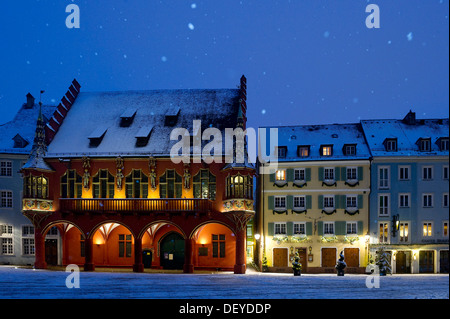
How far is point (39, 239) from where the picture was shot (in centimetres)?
3769

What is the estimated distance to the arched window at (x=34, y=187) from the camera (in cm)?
3712

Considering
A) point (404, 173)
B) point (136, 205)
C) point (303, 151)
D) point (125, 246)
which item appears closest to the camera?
point (136, 205)

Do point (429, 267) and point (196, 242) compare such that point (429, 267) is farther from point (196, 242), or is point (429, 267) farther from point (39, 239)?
point (39, 239)

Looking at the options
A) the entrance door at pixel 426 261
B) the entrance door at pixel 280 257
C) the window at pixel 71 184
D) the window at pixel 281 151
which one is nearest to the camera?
the window at pixel 71 184

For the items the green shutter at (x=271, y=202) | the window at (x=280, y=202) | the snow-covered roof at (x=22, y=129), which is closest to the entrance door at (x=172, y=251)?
the green shutter at (x=271, y=202)

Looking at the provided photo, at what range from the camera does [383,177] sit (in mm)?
42000

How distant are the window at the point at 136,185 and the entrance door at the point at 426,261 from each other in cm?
2212

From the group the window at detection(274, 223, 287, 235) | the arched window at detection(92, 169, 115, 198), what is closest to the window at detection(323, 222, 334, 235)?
the window at detection(274, 223, 287, 235)

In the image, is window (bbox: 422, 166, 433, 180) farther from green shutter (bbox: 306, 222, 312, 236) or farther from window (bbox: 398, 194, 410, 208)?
green shutter (bbox: 306, 222, 312, 236)

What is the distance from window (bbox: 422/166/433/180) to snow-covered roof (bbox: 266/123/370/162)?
15.4 ft

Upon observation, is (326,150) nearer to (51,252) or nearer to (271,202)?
(271,202)

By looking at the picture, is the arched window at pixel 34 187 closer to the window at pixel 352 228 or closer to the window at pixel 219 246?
the window at pixel 219 246

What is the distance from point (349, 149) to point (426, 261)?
37.0 ft

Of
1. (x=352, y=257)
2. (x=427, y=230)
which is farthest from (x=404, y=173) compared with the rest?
(x=352, y=257)
